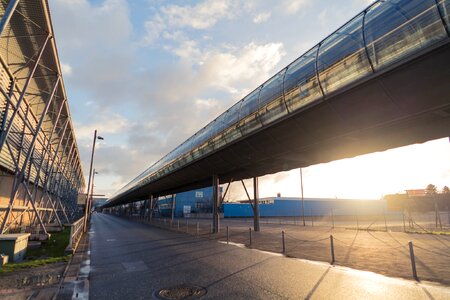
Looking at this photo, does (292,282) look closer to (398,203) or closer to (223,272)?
(223,272)

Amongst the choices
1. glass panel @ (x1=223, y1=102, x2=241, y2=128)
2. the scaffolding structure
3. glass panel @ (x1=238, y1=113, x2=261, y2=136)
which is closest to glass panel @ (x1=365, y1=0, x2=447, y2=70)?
glass panel @ (x1=238, y1=113, x2=261, y2=136)

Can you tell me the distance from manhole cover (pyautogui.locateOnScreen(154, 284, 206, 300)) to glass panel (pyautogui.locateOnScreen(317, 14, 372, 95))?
8679mm

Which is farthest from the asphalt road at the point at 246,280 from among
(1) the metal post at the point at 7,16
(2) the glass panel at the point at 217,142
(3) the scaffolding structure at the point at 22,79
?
(2) the glass panel at the point at 217,142

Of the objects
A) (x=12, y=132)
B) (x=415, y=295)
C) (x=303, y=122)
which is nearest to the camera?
(x=415, y=295)

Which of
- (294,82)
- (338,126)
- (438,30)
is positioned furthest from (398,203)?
(438,30)

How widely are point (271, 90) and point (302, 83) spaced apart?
2.66 meters

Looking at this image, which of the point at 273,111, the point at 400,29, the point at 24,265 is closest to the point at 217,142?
the point at 273,111

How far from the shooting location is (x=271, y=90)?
48.8 ft

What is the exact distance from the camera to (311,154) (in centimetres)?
1995

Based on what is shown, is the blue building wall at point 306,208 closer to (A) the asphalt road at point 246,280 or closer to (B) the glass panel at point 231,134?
(B) the glass panel at point 231,134

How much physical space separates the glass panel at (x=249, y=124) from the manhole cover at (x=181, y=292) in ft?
34.3

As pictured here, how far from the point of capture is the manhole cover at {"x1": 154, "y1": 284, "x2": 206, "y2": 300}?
6720mm

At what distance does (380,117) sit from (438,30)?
4.44 metres

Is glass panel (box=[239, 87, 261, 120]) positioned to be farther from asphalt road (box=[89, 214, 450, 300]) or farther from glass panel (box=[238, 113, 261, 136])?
asphalt road (box=[89, 214, 450, 300])
